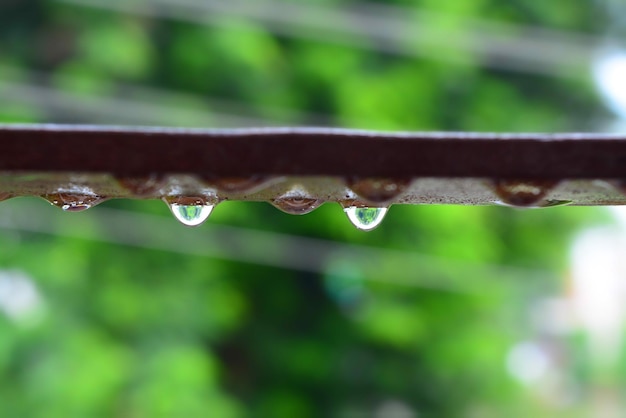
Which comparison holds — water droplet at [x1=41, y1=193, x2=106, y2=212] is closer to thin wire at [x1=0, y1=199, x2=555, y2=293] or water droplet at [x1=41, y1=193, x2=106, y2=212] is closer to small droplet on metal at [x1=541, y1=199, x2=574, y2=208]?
small droplet on metal at [x1=541, y1=199, x2=574, y2=208]

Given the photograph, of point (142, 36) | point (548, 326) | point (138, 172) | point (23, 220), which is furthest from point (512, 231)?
point (138, 172)

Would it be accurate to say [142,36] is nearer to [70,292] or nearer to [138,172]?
[70,292]

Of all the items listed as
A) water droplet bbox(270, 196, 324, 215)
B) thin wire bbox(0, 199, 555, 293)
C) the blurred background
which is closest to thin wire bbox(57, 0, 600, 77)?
the blurred background

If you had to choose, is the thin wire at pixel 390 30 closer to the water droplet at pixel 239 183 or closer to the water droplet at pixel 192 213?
the water droplet at pixel 192 213

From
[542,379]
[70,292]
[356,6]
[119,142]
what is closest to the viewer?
[119,142]

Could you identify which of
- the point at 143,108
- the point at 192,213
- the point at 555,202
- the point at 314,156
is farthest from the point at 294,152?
the point at 143,108

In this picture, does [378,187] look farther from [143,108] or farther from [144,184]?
[143,108]
